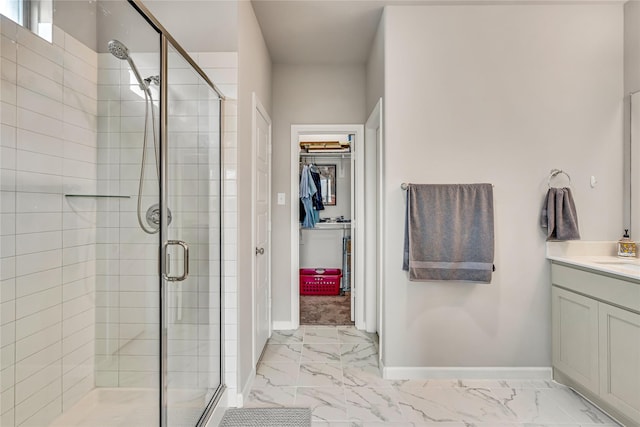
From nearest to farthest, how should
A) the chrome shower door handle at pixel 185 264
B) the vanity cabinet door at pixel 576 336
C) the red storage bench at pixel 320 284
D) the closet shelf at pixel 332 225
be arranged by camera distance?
the chrome shower door handle at pixel 185 264 < the vanity cabinet door at pixel 576 336 < the red storage bench at pixel 320 284 < the closet shelf at pixel 332 225

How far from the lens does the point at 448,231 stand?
2432 mm

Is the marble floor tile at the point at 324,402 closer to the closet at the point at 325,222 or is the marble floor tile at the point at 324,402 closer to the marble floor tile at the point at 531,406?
the marble floor tile at the point at 531,406

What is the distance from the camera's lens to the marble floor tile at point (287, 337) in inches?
127

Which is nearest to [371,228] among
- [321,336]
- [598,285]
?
[321,336]

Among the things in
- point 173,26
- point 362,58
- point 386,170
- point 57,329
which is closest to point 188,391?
point 57,329

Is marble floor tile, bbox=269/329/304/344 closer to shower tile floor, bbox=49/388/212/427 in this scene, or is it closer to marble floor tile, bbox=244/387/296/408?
marble floor tile, bbox=244/387/296/408

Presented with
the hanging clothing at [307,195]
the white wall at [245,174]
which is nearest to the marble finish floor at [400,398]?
the white wall at [245,174]

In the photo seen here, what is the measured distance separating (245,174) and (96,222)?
1114 millimetres

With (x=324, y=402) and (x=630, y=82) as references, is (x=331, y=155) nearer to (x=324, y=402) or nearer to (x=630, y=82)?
(x=630, y=82)

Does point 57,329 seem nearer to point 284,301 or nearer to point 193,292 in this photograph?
point 193,292

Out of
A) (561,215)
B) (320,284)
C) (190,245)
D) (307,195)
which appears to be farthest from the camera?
(320,284)

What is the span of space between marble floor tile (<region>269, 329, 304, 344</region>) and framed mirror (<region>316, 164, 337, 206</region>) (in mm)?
2424

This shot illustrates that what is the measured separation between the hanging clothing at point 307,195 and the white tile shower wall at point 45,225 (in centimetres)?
305

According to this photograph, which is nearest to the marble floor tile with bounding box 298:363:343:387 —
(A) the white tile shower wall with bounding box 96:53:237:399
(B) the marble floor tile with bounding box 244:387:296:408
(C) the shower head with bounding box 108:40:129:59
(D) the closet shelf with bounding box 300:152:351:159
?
(B) the marble floor tile with bounding box 244:387:296:408
